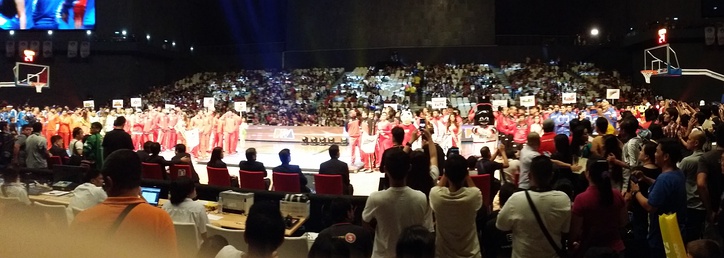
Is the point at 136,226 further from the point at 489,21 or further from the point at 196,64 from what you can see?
the point at 196,64

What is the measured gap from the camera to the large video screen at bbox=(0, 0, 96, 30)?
32219 millimetres

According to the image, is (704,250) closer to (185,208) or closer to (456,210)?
(456,210)

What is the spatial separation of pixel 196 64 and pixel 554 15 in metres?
23.7

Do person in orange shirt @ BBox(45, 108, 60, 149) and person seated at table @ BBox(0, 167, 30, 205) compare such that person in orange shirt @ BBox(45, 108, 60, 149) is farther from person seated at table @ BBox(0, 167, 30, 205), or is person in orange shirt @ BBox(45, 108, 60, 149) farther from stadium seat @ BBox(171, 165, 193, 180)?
person seated at table @ BBox(0, 167, 30, 205)

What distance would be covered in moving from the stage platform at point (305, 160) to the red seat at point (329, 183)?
48.6 inches

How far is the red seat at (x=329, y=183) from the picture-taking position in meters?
8.23

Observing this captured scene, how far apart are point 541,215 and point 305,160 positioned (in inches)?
521

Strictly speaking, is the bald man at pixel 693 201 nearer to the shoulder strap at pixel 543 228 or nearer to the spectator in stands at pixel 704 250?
the shoulder strap at pixel 543 228

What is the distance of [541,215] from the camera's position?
4.11 meters

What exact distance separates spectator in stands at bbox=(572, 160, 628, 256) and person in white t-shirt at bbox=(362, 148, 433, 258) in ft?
4.03

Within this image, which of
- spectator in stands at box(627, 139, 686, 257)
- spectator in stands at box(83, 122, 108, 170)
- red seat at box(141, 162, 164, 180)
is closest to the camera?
spectator in stands at box(627, 139, 686, 257)

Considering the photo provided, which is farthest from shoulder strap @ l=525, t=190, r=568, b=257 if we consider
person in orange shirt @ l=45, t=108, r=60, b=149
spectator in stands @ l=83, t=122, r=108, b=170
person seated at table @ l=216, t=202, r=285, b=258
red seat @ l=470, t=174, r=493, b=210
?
person in orange shirt @ l=45, t=108, r=60, b=149

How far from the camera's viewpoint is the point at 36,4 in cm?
3238

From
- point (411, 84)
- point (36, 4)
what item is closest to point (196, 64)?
point (36, 4)
